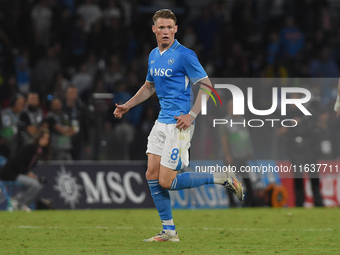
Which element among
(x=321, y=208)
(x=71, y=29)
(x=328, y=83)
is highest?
(x=71, y=29)

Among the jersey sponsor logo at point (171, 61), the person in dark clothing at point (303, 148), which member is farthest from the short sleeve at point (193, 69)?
the person in dark clothing at point (303, 148)

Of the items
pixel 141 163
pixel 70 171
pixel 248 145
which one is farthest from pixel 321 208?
pixel 70 171

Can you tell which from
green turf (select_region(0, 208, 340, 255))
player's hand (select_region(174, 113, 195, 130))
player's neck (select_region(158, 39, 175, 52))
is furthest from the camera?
player's neck (select_region(158, 39, 175, 52))

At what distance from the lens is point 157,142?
781 centimetres

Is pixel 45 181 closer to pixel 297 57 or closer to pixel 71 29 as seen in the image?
pixel 71 29

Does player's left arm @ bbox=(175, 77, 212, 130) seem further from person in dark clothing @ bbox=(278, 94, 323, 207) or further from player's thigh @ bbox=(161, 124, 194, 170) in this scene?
person in dark clothing @ bbox=(278, 94, 323, 207)

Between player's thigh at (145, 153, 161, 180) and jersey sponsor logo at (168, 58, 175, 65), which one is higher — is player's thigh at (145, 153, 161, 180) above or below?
below

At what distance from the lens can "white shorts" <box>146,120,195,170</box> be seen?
7.71 meters

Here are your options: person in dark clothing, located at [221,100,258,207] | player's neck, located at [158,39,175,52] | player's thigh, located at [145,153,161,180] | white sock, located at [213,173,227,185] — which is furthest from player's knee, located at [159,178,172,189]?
person in dark clothing, located at [221,100,258,207]

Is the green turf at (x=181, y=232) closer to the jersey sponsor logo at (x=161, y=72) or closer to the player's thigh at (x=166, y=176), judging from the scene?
the player's thigh at (x=166, y=176)

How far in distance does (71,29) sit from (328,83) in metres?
6.51

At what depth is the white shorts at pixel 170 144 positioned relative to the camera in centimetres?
771

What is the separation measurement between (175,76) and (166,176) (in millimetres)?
1152

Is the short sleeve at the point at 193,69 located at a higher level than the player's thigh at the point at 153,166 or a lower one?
higher
